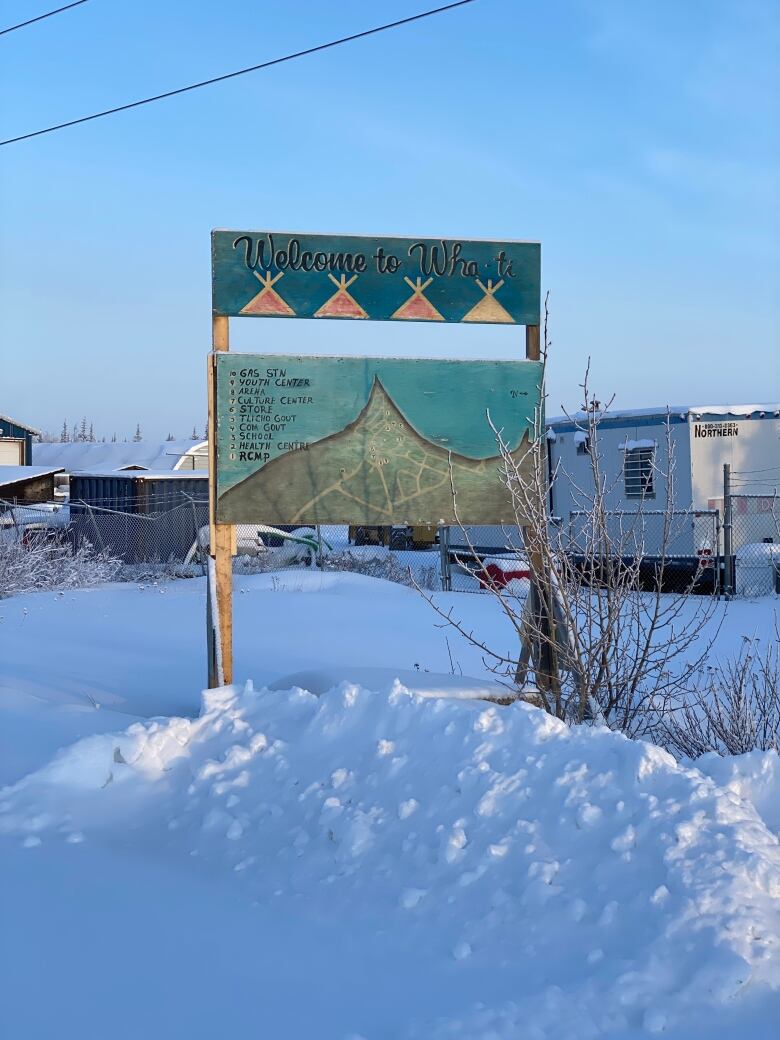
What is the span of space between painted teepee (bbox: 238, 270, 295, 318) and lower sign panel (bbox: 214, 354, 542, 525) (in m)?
0.30

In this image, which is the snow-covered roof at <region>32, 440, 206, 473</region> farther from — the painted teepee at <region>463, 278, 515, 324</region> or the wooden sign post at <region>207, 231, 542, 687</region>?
the painted teepee at <region>463, 278, 515, 324</region>

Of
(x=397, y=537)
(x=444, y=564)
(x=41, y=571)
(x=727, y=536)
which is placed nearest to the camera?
(x=727, y=536)

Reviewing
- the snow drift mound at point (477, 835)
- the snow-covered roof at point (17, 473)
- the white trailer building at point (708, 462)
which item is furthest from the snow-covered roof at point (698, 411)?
the snow-covered roof at point (17, 473)

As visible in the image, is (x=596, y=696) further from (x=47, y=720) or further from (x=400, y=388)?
(x=47, y=720)

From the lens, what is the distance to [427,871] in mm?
3748

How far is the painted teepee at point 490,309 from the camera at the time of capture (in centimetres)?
695

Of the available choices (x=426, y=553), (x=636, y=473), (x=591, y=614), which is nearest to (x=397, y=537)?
(x=426, y=553)

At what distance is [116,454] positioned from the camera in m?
61.6

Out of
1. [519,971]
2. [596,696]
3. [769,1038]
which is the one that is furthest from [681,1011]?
[596,696]

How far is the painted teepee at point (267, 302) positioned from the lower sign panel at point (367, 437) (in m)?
0.30

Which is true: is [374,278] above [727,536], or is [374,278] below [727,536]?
above

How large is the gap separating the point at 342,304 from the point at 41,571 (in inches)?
437

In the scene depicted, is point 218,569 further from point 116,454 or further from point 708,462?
point 116,454

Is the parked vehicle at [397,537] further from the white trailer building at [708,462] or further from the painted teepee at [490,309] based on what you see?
the painted teepee at [490,309]
